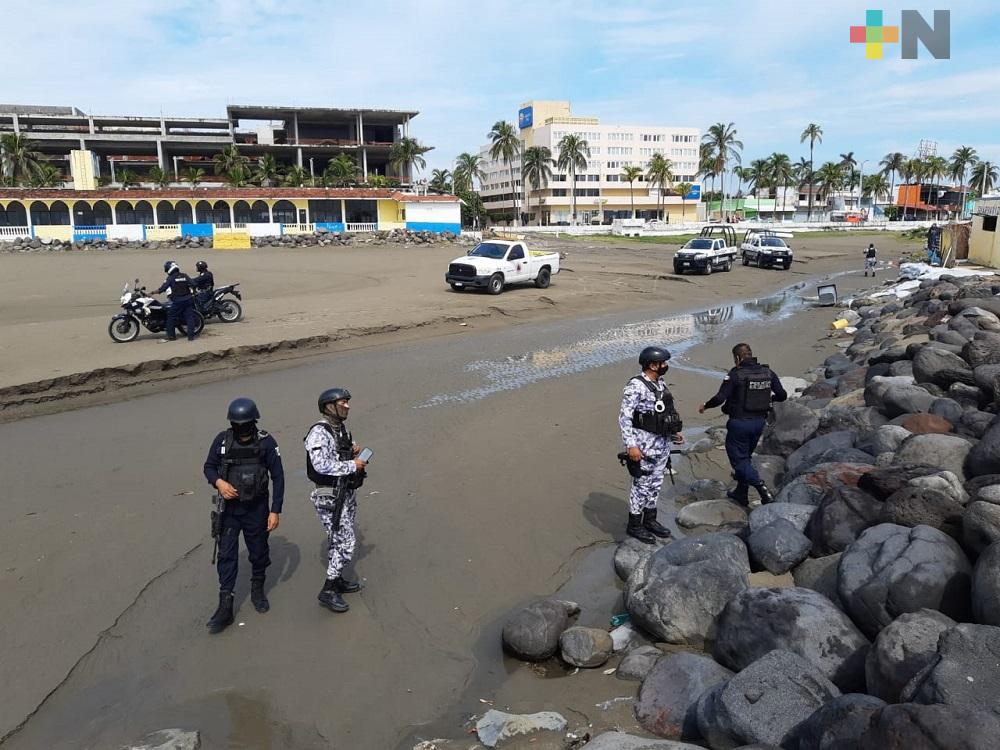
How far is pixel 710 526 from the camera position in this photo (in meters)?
6.76

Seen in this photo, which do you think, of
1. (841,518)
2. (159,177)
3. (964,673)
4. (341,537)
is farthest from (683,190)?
(964,673)

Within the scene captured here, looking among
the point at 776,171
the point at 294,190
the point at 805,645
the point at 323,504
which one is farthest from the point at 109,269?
the point at 776,171

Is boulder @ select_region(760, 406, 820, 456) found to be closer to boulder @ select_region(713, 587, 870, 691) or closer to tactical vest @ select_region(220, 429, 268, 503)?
boulder @ select_region(713, 587, 870, 691)

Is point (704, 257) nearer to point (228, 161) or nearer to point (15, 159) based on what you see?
point (228, 161)

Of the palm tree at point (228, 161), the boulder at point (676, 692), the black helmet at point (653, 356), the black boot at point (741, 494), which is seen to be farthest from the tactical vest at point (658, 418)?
the palm tree at point (228, 161)

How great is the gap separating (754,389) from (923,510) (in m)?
2.14

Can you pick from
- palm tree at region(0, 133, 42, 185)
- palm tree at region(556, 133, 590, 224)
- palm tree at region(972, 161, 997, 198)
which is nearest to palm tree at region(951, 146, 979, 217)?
palm tree at region(972, 161, 997, 198)

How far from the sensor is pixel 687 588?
4.88m

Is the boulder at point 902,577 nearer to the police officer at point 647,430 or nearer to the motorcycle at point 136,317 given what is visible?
the police officer at point 647,430

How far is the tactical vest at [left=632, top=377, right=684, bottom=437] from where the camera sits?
19.4 feet

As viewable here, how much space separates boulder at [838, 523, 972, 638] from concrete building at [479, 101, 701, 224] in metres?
99.1

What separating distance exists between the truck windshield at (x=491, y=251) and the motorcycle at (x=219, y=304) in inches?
353

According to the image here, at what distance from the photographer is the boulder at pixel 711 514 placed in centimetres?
679

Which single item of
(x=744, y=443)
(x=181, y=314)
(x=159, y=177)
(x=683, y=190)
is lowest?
(x=744, y=443)
